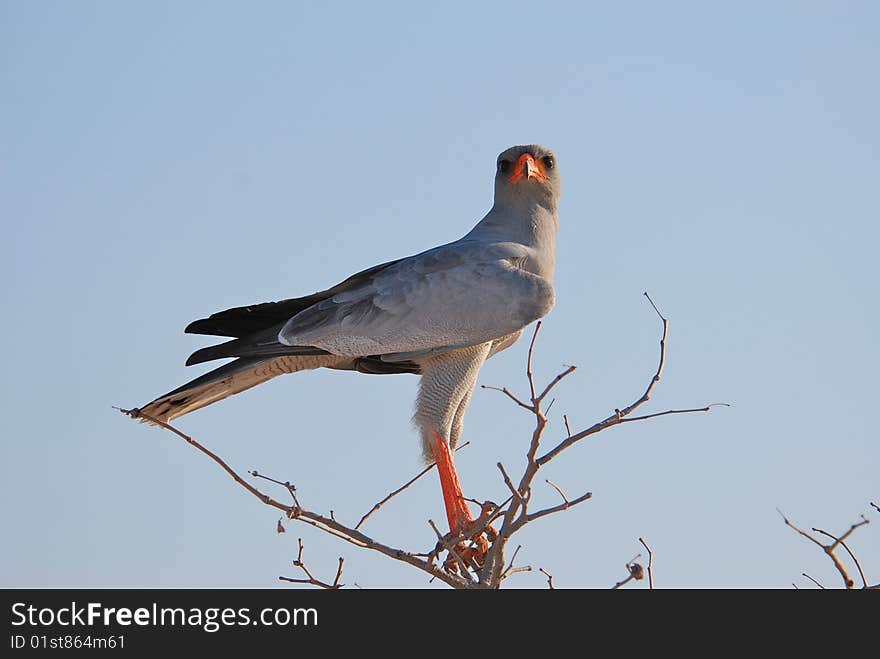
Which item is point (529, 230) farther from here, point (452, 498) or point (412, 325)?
point (452, 498)

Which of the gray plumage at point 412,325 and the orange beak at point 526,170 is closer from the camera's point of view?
the gray plumage at point 412,325

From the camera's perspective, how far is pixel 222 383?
23.6 ft

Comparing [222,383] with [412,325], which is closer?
[222,383]

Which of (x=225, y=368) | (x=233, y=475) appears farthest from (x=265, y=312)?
(x=233, y=475)

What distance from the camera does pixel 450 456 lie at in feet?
24.1

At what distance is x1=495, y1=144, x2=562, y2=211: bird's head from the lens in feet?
26.4

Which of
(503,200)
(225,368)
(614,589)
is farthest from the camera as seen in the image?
(503,200)

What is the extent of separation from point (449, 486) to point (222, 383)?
1.49 metres

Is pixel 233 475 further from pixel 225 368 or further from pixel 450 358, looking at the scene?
pixel 450 358

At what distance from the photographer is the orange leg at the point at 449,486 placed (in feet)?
23.6

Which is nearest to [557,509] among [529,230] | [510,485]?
[510,485]

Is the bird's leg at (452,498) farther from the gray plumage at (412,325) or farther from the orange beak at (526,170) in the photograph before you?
the orange beak at (526,170)

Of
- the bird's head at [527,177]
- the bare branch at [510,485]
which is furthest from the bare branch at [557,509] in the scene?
the bird's head at [527,177]
